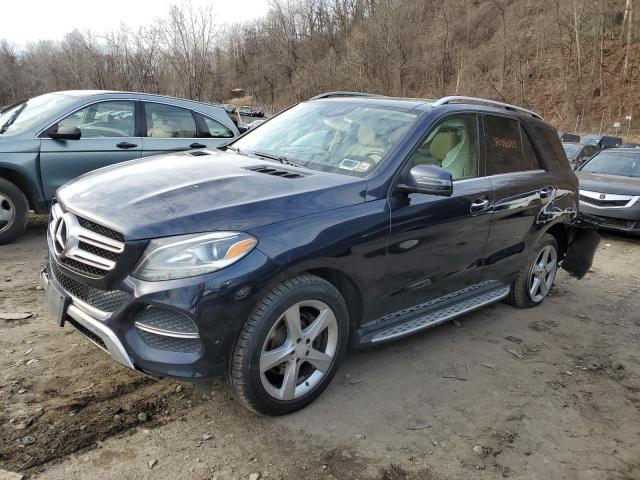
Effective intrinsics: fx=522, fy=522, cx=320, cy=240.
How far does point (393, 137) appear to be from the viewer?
11.9 ft

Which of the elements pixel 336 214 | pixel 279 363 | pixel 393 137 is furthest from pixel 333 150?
pixel 279 363

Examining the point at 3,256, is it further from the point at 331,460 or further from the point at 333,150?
the point at 331,460

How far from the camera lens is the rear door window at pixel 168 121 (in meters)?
6.98

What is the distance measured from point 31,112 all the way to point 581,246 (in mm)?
6673

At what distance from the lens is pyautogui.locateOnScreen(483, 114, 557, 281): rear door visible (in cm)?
431

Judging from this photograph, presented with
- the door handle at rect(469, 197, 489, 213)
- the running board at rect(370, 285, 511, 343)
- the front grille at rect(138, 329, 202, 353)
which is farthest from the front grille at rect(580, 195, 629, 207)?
the front grille at rect(138, 329, 202, 353)

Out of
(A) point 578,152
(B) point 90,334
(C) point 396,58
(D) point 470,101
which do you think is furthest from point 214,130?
(C) point 396,58

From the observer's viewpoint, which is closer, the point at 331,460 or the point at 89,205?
the point at 331,460

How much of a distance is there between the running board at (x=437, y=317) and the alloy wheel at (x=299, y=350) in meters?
0.40

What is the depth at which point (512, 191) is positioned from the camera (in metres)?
4.41

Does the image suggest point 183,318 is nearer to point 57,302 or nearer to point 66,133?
point 57,302

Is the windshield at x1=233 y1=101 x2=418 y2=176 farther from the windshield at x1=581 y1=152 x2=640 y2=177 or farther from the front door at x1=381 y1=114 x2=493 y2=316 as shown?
the windshield at x1=581 y1=152 x2=640 y2=177

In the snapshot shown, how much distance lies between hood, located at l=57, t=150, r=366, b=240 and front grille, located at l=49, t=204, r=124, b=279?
0.18ft

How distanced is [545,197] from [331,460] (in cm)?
334
